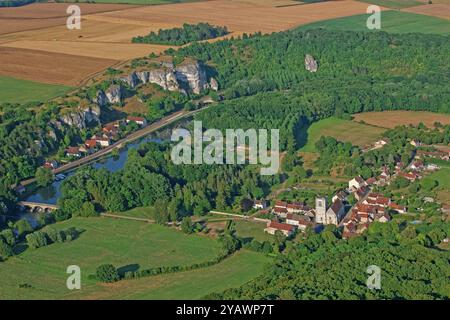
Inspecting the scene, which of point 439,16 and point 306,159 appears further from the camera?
point 439,16

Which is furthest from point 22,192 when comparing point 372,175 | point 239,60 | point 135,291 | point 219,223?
point 239,60

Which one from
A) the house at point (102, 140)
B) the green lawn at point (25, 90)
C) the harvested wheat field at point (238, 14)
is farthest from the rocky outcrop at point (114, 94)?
the harvested wheat field at point (238, 14)

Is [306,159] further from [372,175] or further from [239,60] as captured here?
[239,60]

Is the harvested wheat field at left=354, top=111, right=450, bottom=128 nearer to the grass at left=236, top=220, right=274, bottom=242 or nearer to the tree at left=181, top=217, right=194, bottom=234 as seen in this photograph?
the grass at left=236, top=220, right=274, bottom=242

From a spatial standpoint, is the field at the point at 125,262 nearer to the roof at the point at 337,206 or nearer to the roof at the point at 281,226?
the roof at the point at 281,226

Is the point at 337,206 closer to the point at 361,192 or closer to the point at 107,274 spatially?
the point at 361,192

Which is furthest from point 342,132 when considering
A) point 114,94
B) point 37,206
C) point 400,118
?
point 37,206

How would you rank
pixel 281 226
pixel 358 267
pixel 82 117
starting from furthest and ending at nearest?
pixel 82 117, pixel 281 226, pixel 358 267
